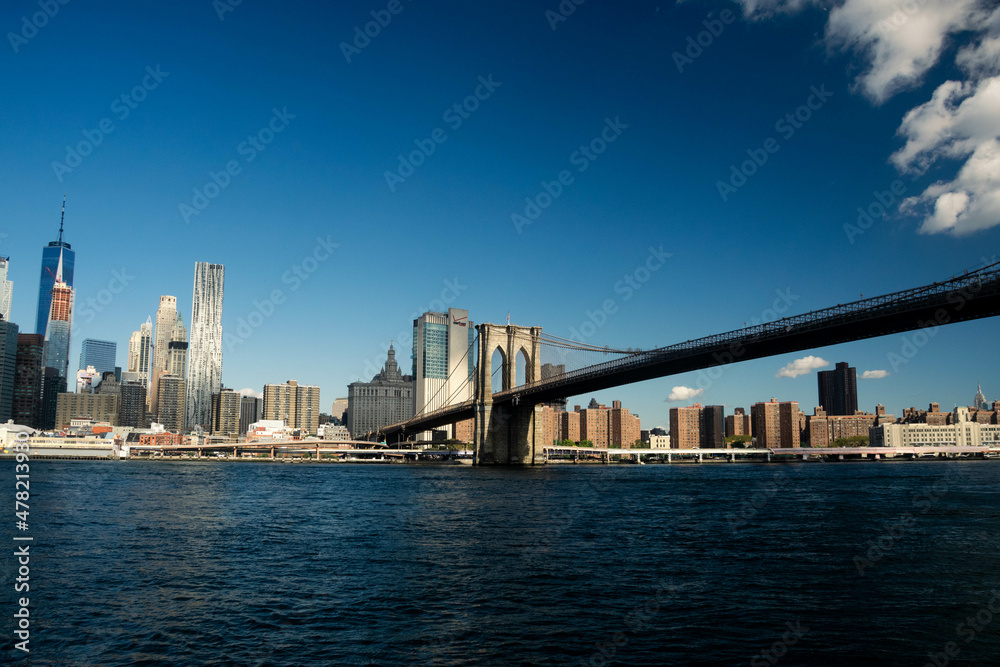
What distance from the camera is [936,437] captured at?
6806 inches

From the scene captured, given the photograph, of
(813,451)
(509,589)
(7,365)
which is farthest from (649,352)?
(7,365)

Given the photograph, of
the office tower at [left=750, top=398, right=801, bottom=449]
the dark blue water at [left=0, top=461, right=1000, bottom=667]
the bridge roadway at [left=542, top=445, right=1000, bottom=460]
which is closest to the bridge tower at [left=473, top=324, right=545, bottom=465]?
the dark blue water at [left=0, top=461, right=1000, bottom=667]

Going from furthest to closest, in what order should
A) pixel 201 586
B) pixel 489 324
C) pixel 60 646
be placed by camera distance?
pixel 489 324 < pixel 201 586 < pixel 60 646

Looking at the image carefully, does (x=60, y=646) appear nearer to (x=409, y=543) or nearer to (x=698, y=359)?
(x=409, y=543)

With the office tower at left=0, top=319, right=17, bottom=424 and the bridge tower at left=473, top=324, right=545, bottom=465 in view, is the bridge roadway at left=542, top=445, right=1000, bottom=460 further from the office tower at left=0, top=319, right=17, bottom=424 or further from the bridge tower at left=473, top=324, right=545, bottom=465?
the office tower at left=0, top=319, right=17, bottom=424

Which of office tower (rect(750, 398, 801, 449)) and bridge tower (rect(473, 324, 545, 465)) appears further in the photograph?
office tower (rect(750, 398, 801, 449))

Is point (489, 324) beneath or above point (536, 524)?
above

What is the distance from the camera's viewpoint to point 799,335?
4891 centimetres

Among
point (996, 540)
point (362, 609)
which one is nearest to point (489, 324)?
point (996, 540)

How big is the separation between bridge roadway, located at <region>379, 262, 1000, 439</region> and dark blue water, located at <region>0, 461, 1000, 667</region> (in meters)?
14.4

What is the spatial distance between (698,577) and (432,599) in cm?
643

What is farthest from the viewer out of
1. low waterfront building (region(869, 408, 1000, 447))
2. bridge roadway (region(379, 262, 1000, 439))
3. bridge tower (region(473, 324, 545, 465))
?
low waterfront building (region(869, 408, 1000, 447))

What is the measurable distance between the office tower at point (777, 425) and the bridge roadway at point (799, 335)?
133950mm

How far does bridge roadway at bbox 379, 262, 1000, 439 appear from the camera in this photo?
125ft
